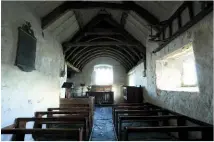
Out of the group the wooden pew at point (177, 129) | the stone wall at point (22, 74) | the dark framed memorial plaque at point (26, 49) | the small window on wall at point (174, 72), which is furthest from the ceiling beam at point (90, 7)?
the wooden pew at point (177, 129)

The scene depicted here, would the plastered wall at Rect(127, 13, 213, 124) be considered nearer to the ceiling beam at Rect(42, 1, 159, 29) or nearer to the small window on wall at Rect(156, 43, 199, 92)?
the small window on wall at Rect(156, 43, 199, 92)

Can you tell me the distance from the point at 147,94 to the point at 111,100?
15.4 ft

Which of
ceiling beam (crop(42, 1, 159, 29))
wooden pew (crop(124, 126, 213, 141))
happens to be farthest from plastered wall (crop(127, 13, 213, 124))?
ceiling beam (crop(42, 1, 159, 29))

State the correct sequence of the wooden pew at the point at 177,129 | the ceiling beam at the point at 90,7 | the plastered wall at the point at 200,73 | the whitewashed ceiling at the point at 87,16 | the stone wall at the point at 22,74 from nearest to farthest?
the wooden pew at the point at 177,129, the plastered wall at the point at 200,73, the stone wall at the point at 22,74, the whitewashed ceiling at the point at 87,16, the ceiling beam at the point at 90,7

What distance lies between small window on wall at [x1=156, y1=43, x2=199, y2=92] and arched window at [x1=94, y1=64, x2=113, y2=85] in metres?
7.14

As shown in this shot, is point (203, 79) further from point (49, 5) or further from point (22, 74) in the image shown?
point (49, 5)

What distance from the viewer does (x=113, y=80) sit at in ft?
36.9

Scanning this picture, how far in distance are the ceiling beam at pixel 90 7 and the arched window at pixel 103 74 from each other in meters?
7.36

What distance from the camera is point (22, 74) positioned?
3.12m

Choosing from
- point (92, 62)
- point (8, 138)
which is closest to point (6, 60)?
point (8, 138)

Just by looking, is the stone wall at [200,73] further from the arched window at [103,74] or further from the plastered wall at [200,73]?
the arched window at [103,74]

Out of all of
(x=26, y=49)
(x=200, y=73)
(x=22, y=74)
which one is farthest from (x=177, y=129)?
(x=26, y=49)

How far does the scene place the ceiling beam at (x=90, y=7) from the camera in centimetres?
398

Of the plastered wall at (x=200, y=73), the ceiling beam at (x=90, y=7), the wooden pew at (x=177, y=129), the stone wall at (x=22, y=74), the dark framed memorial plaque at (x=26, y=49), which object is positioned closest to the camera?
the wooden pew at (x=177, y=129)
